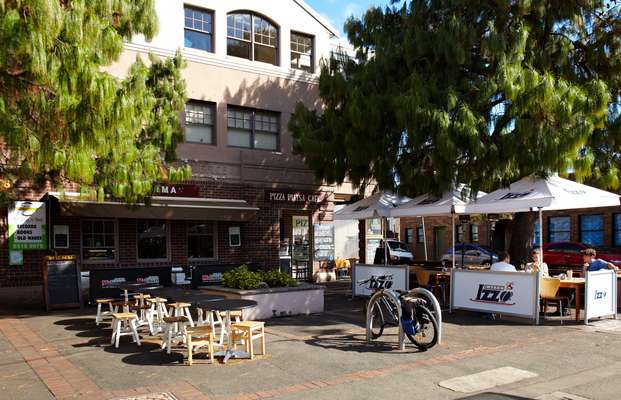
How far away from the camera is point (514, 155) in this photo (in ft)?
39.6

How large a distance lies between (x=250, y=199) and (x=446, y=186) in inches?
273

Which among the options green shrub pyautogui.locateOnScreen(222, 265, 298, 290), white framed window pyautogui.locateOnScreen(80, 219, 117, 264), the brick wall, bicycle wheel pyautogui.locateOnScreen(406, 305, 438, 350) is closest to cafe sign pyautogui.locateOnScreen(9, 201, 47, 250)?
the brick wall

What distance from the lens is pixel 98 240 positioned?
15.9 m

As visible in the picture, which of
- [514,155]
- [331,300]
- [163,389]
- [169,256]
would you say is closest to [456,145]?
[514,155]

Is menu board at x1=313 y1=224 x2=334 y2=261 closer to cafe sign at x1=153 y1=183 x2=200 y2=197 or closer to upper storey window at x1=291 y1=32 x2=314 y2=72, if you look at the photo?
cafe sign at x1=153 y1=183 x2=200 y2=197

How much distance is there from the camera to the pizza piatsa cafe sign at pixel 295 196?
18.6 meters

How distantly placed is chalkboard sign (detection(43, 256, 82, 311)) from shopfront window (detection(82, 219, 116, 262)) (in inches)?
91.1

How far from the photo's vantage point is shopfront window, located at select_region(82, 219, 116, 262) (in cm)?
1564

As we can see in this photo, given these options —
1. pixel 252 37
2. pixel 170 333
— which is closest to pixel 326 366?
pixel 170 333

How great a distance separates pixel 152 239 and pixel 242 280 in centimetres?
621

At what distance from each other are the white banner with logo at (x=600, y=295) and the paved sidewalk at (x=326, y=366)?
1.32 ft

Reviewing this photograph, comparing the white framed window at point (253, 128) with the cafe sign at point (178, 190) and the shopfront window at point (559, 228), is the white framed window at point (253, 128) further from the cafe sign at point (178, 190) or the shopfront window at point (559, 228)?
the shopfront window at point (559, 228)

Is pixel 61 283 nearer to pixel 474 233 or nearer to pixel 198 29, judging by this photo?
pixel 198 29

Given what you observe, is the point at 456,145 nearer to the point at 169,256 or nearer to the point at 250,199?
the point at 250,199
